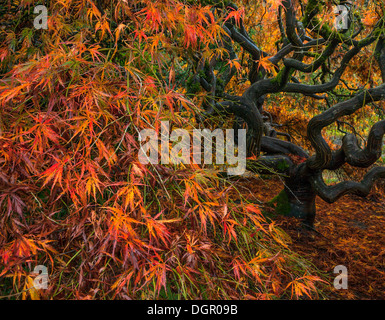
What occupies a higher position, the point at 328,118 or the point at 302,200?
the point at 328,118

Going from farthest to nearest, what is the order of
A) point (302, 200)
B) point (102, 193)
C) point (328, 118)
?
point (302, 200)
point (328, 118)
point (102, 193)

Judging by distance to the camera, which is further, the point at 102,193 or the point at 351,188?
the point at 351,188

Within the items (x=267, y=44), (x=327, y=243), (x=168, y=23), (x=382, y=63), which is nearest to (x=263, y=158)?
(x=327, y=243)

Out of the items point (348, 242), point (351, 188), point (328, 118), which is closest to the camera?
point (328, 118)

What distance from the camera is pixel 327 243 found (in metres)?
3.66

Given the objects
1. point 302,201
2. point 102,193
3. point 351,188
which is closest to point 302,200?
point 302,201

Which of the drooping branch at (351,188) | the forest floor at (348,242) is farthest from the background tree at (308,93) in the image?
the forest floor at (348,242)

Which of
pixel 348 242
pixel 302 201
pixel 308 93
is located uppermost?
pixel 308 93

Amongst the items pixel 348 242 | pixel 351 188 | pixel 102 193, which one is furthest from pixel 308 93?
pixel 102 193

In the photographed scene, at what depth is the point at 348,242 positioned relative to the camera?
3.83 meters

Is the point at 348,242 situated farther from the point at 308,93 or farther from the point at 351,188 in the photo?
the point at 308,93

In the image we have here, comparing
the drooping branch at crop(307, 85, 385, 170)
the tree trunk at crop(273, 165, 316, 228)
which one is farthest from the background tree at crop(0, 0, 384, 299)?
the tree trunk at crop(273, 165, 316, 228)

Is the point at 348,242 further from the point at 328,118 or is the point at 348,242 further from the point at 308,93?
the point at 308,93
